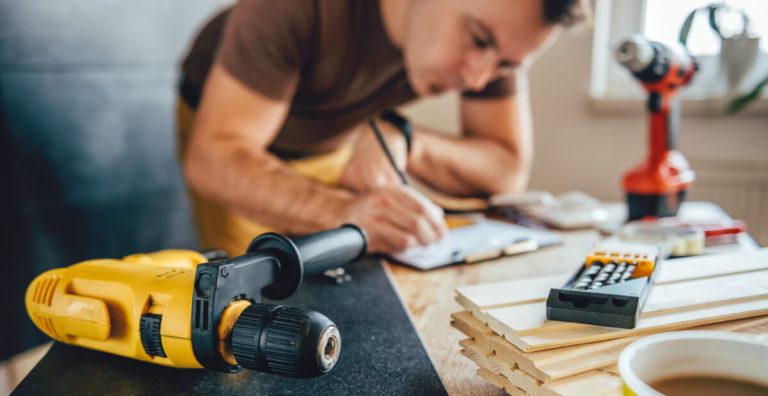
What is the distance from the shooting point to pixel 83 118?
134 centimetres

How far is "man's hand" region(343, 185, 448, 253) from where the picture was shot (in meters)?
0.77

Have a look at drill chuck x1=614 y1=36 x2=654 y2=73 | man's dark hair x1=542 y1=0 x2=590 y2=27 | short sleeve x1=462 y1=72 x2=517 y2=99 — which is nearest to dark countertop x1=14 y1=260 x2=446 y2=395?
A: drill chuck x1=614 y1=36 x2=654 y2=73

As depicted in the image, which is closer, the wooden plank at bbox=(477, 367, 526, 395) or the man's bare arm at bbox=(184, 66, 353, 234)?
the wooden plank at bbox=(477, 367, 526, 395)

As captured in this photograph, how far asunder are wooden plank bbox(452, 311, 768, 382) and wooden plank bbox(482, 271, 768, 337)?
1 cm

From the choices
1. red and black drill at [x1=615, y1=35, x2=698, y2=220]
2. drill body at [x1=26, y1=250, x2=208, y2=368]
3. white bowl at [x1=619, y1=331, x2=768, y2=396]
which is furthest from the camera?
red and black drill at [x1=615, y1=35, x2=698, y2=220]

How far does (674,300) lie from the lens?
1.41 feet

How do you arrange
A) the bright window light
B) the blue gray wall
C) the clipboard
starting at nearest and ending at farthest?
the clipboard
the blue gray wall
the bright window light

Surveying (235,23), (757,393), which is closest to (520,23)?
(235,23)

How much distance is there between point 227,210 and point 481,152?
0.57m

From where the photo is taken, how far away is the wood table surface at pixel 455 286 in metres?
0.44

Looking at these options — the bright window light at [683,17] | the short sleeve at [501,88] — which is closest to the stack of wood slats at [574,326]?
the short sleeve at [501,88]

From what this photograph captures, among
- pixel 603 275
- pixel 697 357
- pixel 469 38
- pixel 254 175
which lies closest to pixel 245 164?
pixel 254 175

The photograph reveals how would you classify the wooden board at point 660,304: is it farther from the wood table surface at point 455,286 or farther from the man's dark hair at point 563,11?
the man's dark hair at point 563,11

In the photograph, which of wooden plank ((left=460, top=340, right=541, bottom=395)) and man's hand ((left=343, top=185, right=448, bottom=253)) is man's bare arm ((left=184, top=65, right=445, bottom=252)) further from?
wooden plank ((left=460, top=340, right=541, bottom=395))
